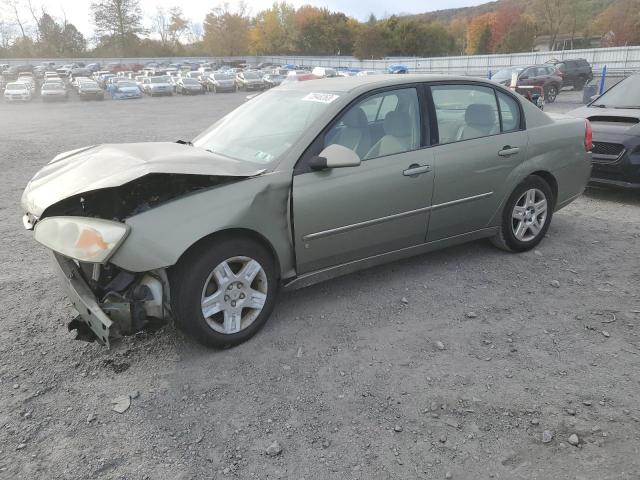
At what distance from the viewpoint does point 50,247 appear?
9.76 ft

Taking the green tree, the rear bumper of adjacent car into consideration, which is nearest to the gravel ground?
the rear bumper of adjacent car

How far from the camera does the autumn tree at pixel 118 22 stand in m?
82.1

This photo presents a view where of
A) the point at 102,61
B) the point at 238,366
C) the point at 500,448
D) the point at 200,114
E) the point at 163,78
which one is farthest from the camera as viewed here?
the point at 102,61

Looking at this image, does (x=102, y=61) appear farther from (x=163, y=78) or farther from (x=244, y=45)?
(x=163, y=78)

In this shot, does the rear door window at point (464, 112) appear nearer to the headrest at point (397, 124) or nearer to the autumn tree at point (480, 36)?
the headrest at point (397, 124)

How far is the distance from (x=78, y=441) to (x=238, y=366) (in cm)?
96

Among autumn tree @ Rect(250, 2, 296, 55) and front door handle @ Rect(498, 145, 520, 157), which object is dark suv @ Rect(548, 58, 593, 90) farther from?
autumn tree @ Rect(250, 2, 296, 55)

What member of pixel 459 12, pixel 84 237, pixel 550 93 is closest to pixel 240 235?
pixel 84 237

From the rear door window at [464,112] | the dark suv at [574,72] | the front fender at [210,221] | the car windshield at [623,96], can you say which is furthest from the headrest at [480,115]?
the dark suv at [574,72]

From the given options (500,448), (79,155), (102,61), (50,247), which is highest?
(102,61)

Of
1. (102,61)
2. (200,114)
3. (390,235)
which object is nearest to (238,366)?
(390,235)

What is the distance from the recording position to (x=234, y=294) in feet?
10.6

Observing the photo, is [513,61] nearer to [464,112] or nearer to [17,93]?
[17,93]

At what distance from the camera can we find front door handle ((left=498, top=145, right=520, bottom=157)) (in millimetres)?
4361
